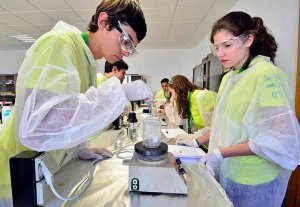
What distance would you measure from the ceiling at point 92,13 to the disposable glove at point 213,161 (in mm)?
A: 2590

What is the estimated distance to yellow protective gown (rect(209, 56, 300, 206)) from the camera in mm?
914

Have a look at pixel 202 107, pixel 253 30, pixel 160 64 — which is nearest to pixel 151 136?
pixel 253 30

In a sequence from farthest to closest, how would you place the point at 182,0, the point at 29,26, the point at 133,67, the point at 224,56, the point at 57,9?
the point at 133,67
the point at 29,26
the point at 57,9
the point at 182,0
the point at 224,56

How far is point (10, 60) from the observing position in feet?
21.3

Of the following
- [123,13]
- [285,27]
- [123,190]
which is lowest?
[123,190]

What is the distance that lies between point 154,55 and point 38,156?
614cm

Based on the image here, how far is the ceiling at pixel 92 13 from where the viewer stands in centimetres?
306

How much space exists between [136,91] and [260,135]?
1.95 ft

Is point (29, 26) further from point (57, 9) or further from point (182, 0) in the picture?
point (182, 0)

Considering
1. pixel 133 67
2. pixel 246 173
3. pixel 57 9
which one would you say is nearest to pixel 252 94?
pixel 246 173

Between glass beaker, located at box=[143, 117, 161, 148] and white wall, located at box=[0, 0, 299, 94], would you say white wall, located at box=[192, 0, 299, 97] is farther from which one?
glass beaker, located at box=[143, 117, 161, 148]

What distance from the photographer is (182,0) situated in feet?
9.78

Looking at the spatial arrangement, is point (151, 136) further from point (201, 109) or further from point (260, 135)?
point (201, 109)

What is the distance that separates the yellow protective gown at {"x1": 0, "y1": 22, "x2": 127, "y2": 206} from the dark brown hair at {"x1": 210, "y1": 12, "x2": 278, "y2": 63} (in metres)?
0.74
